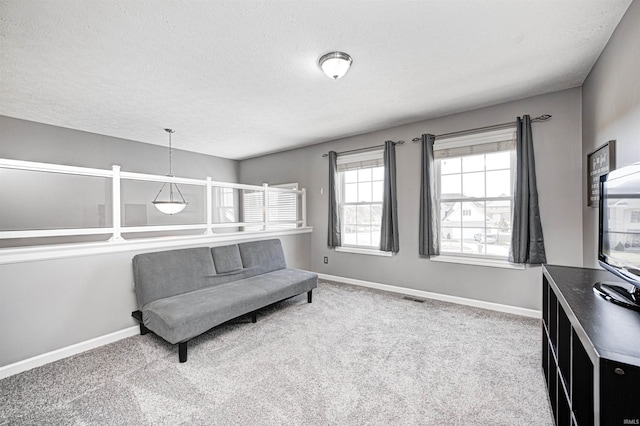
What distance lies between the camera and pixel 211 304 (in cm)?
259

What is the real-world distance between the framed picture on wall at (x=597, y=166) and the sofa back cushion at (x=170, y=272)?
379 centimetres

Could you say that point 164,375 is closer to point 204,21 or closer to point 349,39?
point 204,21

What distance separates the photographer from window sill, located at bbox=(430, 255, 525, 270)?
131 inches

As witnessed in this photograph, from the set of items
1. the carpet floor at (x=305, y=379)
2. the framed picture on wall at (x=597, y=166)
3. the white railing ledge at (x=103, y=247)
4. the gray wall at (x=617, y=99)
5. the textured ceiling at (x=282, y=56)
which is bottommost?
the carpet floor at (x=305, y=379)

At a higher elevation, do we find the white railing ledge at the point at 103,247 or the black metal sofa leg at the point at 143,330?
the white railing ledge at the point at 103,247

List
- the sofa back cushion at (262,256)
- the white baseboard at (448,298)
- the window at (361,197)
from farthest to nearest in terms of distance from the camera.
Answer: the window at (361,197) < the sofa back cushion at (262,256) < the white baseboard at (448,298)

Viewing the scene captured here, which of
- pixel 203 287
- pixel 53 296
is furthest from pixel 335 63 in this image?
pixel 53 296

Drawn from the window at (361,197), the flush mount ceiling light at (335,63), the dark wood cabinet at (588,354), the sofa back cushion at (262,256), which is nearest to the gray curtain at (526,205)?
the dark wood cabinet at (588,354)

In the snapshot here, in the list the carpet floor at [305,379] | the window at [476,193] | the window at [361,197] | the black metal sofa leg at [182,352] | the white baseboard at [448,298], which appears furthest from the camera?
the window at [361,197]

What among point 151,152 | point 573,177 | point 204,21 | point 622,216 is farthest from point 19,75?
point 573,177

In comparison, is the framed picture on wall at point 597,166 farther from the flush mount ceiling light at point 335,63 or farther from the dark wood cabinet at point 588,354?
the flush mount ceiling light at point 335,63

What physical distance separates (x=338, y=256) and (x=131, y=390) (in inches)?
135

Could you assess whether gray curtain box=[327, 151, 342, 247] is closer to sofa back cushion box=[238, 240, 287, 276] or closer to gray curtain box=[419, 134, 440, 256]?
sofa back cushion box=[238, 240, 287, 276]

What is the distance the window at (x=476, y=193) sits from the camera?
340cm
